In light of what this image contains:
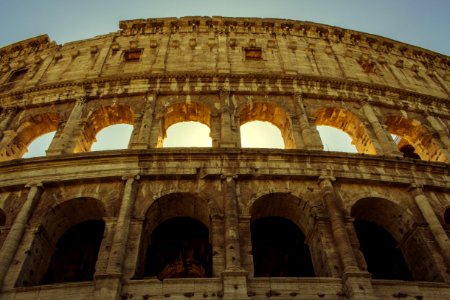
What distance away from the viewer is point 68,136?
38.2ft

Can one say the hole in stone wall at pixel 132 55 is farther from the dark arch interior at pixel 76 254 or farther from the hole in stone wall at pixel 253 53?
the dark arch interior at pixel 76 254

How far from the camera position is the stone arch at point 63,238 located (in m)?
8.86

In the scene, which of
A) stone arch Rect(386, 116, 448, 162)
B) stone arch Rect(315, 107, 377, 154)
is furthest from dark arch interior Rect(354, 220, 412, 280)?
stone arch Rect(386, 116, 448, 162)

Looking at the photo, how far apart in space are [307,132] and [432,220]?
4.02 m

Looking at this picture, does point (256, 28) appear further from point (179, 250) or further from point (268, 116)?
point (179, 250)

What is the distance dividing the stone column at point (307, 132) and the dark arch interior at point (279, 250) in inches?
89.5

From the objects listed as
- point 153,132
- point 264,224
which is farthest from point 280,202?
point 153,132

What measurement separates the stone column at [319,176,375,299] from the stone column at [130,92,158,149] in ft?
16.1

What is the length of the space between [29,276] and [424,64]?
57.7 feet

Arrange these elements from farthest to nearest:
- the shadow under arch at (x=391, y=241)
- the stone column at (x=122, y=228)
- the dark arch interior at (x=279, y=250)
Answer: the dark arch interior at (x=279, y=250) → the shadow under arch at (x=391, y=241) → the stone column at (x=122, y=228)

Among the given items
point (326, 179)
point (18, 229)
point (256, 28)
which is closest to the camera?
point (18, 229)

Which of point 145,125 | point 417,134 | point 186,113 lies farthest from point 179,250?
point 417,134

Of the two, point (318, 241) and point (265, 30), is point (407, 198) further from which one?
point (265, 30)

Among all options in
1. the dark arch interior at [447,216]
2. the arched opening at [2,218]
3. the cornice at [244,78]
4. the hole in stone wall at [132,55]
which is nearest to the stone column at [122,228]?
the arched opening at [2,218]
